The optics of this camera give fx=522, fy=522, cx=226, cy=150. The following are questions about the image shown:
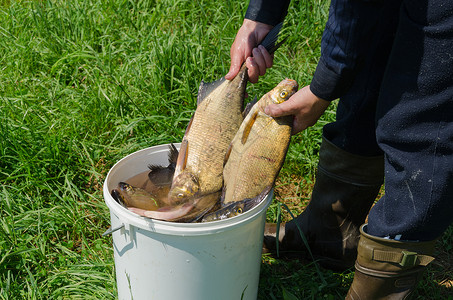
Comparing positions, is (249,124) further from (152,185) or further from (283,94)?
(152,185)

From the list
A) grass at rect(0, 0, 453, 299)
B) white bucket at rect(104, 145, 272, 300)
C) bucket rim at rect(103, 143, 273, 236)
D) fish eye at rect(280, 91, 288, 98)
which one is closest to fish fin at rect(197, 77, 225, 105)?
fish eye at rect(280, 91, 288, 98)

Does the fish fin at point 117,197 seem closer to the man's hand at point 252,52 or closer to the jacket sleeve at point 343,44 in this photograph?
the man's hand at point 252,52

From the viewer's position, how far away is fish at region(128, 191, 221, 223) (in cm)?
206

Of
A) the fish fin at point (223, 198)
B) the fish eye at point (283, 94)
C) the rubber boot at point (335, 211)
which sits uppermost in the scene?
the fish eye at point (283, 94)

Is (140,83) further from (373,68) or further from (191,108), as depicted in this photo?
(373,68)

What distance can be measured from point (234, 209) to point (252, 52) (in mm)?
879

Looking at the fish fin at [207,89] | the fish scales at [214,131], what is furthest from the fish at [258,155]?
the fish fin at [207,89]

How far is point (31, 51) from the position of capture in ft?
13.8

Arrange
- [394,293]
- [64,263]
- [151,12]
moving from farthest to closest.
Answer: [151,12]
[64,263]
[394,293]

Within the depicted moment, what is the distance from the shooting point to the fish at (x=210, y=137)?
2.38m

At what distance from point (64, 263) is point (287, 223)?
4.14 feet

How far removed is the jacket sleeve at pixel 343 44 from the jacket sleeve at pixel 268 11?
26.5 inches

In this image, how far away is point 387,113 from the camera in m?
1.96

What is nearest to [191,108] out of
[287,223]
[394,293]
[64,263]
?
[287,223]
